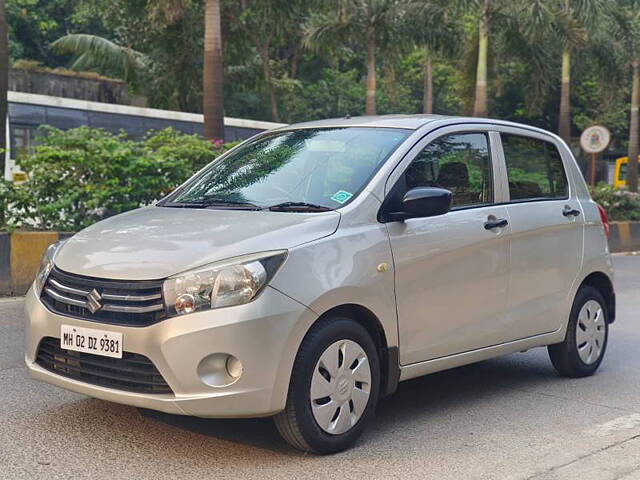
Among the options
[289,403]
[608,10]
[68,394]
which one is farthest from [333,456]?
[608,10]

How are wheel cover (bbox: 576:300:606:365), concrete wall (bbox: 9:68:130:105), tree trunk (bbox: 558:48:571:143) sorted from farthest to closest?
tree trunk (bbox: 558:48:571:143) → concrete wall (bbox: 9:68:130:105) → wheel cover (bbox: 576:300:606:365)

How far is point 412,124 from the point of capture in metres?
5.74

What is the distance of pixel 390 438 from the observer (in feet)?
17.0

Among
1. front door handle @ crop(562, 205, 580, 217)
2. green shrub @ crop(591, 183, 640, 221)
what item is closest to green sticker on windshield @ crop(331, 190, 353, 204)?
front door handle @ crop(562, 205, 580, 217)

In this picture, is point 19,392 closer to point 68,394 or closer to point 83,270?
point 68,394

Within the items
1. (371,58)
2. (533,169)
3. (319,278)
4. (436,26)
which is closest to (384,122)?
(533,169)

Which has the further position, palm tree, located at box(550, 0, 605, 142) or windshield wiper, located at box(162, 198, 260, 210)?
palm tree, located at box(550, 0, 605, 142)

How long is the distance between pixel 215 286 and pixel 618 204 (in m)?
17.0

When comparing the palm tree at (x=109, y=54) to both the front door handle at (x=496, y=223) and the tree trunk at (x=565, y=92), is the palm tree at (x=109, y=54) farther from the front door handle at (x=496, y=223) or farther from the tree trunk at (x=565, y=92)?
the front door handle at (x=496, y=223)

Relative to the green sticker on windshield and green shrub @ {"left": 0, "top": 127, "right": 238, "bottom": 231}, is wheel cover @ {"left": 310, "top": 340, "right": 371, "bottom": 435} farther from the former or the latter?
green shrub @ {"left": 0, "top": 127, "right": 238, "bottom": 231}

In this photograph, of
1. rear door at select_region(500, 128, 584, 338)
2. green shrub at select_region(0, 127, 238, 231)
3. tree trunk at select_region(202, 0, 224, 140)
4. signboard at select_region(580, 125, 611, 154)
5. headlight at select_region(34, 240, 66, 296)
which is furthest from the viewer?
signboard at select_region(580, 125, 611, 154)

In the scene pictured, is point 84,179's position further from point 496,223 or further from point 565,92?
point 565,92

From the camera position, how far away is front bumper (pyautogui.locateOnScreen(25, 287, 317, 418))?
172 inches

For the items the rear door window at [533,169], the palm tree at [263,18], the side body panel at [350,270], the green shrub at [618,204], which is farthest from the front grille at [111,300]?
the palm tree at [263,18]
